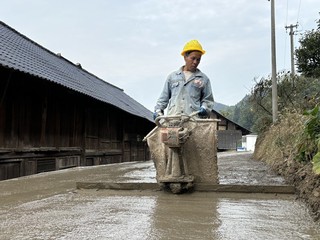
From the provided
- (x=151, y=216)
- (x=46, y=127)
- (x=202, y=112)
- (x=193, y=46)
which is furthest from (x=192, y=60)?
(x=46, y=127)

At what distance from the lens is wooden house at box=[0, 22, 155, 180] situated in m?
7.68

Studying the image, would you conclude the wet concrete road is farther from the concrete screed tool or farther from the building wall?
the building wall

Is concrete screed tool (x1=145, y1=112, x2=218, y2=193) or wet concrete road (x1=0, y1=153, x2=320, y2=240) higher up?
concrete screed tool (x1=145, y1=112, x2=218, y2=193)

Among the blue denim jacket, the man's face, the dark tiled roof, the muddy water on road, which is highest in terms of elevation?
the dark tiled roof

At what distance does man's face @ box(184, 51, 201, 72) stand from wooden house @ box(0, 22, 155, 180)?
3.67m

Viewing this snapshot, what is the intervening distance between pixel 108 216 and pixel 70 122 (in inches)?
340

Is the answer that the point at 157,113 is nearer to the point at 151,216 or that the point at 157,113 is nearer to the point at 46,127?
the point at 151,216

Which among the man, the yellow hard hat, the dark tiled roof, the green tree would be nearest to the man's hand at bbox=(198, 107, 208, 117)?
the man

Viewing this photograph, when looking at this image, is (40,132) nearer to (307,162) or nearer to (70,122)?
(70,122)

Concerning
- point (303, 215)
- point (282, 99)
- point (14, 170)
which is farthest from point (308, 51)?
point (303, 215)

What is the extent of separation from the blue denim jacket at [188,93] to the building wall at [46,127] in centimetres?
420

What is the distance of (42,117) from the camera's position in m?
9.16

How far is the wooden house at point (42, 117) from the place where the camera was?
768cm

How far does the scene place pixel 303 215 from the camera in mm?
2691
